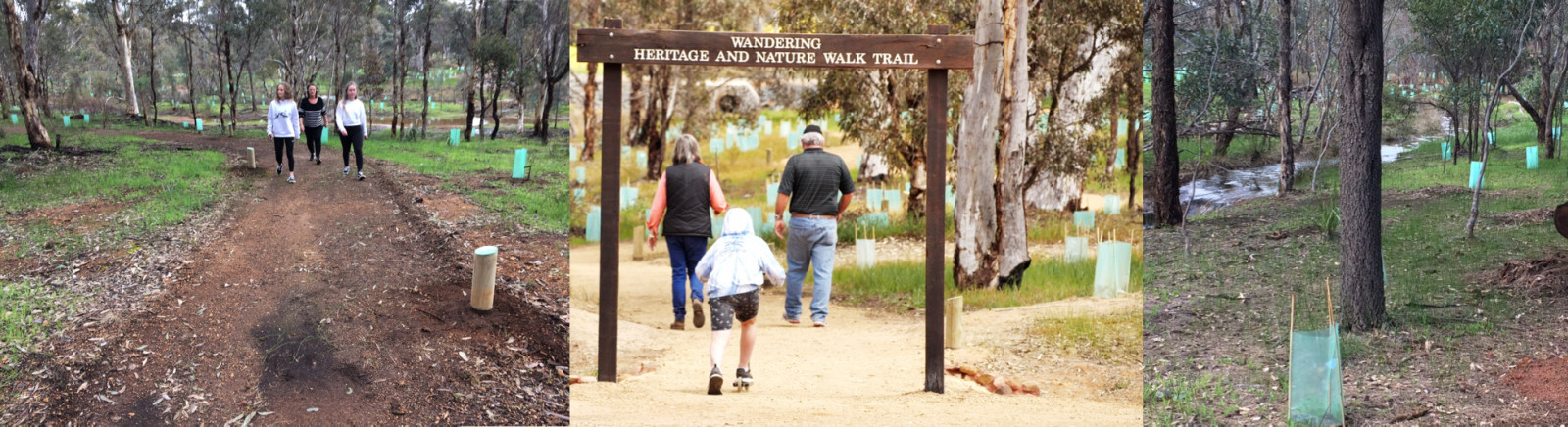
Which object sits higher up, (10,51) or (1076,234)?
(10,51)

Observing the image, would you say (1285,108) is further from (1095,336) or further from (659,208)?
(659,208)

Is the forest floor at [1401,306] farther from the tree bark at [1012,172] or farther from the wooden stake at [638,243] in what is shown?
the wooden stake at [638,243]

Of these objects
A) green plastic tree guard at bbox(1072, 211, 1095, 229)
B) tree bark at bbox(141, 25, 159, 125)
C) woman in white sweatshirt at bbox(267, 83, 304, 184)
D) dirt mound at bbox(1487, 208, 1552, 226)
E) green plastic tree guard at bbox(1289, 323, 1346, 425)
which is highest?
tree bark at bbox(141, 25, 159, 125)

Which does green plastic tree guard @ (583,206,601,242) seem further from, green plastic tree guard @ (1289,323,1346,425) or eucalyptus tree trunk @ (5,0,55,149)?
green plastic tree guard @ (1289,323,1346,425)

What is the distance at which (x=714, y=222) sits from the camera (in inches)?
535

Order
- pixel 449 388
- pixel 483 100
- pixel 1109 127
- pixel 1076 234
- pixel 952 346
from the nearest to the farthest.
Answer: pixel 449 388 < pixel 483 100 < pixel 952 346 < pixel 1076 234 < pixel 1109 127

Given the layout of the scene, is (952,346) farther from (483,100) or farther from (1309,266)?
(483,100)

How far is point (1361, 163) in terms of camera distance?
9.04m

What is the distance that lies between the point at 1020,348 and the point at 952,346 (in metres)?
0.65

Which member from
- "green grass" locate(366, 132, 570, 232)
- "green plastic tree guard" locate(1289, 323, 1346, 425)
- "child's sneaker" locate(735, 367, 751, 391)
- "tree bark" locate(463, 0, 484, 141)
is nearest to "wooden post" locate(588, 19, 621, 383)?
"child's sneaker" locate(735, 367, 751, 391)

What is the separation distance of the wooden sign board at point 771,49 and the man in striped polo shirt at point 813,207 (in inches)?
40.7

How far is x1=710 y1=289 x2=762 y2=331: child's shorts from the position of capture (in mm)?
7125

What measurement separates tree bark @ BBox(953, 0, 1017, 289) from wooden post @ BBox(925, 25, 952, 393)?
11.1 feet

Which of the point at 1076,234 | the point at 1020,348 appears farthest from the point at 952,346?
the point at 1076,234
